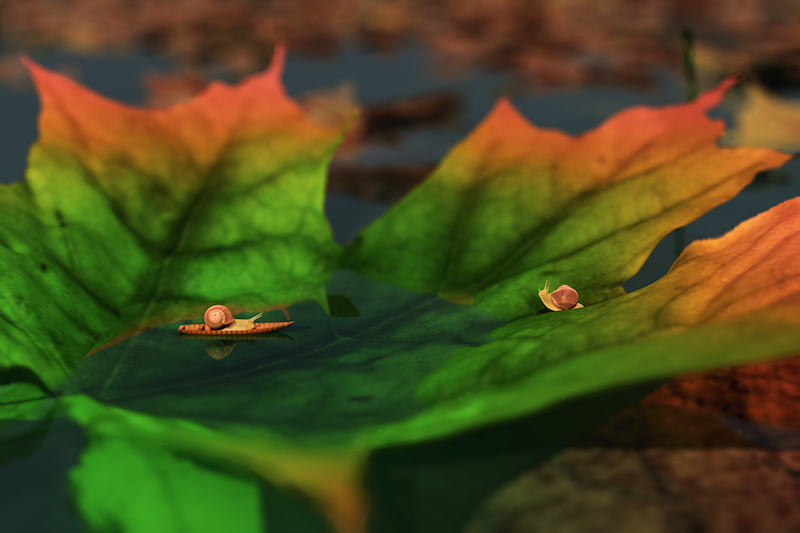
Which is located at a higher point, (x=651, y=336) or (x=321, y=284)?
(x=321, y=284)

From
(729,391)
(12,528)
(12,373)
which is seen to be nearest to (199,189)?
(12,373)

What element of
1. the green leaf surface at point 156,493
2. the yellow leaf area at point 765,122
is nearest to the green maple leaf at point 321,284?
the green leaf surface at point 156,493

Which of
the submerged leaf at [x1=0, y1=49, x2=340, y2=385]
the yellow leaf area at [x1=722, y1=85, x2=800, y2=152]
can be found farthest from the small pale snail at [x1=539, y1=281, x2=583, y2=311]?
the yellow leaf area at [x1=722, y1=85, x2=800, y2=152]

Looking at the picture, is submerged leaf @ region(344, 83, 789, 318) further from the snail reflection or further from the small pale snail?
the snail reflection

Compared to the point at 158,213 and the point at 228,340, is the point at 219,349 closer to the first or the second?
the point at 228,340

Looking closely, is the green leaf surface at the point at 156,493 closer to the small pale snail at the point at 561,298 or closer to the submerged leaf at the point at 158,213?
the submerged leaf at the point at 158,213

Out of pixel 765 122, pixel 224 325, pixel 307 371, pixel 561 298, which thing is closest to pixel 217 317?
pixel 224 325
